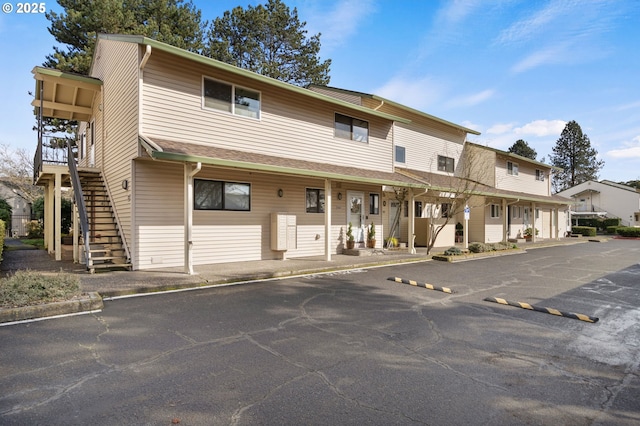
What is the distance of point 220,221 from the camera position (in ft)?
35.2

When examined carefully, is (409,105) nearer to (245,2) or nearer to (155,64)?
(155,64)

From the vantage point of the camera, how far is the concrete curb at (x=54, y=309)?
5.23m

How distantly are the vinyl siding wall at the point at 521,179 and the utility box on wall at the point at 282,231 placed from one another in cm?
1640

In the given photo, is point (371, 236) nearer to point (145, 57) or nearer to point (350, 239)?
point (350, 239)

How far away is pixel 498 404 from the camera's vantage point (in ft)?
10.4

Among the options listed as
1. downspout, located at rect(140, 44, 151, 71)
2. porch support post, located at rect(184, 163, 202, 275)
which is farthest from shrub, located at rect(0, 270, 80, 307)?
downspout, located at rect(140, 44, 151, 71)

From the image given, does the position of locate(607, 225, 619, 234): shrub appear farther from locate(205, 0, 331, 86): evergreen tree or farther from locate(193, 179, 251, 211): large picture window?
locate(193, 179, 251, 211): large picture window

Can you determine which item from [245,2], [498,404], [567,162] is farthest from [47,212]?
[567,162]

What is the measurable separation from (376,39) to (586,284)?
36.6 ft

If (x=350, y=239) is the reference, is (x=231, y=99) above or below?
above

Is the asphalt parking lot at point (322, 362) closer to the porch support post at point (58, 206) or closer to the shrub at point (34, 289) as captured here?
the shrub at point (34, 289)

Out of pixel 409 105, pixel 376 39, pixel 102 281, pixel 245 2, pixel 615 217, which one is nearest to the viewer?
pixel 102 281

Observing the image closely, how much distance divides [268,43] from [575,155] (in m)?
53.4

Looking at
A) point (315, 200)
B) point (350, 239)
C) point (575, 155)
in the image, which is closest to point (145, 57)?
point (315, 200)
